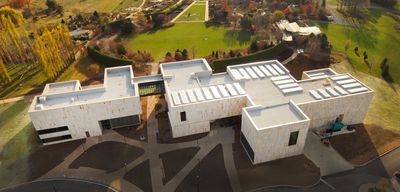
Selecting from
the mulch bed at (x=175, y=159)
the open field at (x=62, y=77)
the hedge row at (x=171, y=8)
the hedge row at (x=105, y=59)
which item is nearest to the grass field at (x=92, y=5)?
the hedge row at (x=171, y=8)

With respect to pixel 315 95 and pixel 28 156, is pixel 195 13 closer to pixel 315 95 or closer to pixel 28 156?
pixel 315 95

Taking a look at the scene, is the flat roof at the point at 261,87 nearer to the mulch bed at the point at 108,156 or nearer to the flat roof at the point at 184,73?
the flat roof at the point at 184,73

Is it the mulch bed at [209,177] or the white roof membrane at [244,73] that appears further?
the white roof membrane at [244,73]

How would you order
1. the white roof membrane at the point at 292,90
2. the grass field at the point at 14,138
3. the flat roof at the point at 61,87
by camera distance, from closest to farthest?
the grass field at the point at 14,138, the white roof membrane at the point at 292,90, the flat roof at the point at 61,87

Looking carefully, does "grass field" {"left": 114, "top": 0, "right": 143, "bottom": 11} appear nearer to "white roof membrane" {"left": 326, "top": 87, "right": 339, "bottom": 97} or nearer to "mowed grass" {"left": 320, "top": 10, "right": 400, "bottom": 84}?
"mowed grass" {"left": 320, "top": 10, "right": 400, "bottom": 84}

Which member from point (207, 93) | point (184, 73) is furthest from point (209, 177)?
point (184, 73)

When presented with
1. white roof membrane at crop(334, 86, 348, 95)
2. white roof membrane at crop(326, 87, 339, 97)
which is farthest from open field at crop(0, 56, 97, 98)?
white roof membrane at crop(334, 86, 348, 95)

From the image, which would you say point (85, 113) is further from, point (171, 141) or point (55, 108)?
point (171, 141)
